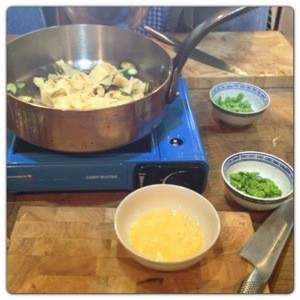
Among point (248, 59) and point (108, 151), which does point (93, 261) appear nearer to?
point (108, 151)

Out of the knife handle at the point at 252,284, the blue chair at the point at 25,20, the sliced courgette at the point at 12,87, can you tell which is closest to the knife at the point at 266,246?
the knife handle at the point at 252,284

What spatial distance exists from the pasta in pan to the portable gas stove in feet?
0.36

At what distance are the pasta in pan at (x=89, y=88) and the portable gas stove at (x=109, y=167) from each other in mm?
108

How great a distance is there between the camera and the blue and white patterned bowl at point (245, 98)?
1183 mm

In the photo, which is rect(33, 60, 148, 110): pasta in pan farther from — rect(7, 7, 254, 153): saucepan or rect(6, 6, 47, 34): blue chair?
rect(6, 6, 47, 34): blue chair

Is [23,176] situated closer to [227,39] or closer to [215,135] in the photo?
[215,135]

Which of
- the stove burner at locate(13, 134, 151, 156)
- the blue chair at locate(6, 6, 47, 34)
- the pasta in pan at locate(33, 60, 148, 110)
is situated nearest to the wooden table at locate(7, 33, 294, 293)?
the stove burner at locate(13, 134, 151, 156)

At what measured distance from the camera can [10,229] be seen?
0.93 m

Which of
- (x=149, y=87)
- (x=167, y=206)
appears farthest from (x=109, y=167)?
(x=149, y=87)

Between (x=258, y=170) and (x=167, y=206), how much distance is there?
274 millimetres

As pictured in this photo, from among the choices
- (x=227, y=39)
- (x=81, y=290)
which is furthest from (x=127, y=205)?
(x=227, y=39)

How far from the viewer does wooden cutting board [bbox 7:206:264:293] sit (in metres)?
0.81

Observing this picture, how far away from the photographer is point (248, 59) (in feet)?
Answer: 4.87

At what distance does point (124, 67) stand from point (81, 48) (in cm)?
13
